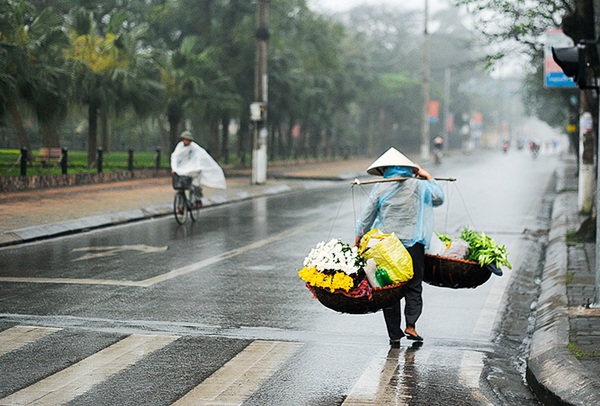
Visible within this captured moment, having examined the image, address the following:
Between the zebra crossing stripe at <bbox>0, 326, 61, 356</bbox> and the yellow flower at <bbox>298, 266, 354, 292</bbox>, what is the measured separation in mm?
2530

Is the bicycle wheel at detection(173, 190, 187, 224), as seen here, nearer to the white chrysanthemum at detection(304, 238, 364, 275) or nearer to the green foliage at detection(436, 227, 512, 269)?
the green foliage at detection(436, 227, 512, 269)

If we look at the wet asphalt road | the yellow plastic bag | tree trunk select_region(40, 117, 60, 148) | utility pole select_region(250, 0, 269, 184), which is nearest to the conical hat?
the yellow plastic bag

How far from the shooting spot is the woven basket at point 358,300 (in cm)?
762

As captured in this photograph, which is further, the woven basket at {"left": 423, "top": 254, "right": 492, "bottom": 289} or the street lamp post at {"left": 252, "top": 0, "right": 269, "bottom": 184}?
the street lamp post at {"left": 252, "top": 0, "right": 269, "bottom": 184}

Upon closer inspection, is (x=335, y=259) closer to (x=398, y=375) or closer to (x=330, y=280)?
(x=330, y=280)

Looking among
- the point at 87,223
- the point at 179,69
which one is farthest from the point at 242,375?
the point at 179,69

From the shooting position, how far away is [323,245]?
779 centimetres

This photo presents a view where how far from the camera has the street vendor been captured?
8406mm

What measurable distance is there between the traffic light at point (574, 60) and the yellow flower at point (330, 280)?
3486 mm

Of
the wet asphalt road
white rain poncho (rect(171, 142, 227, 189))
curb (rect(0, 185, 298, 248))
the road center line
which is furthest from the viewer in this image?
white rain poncho (rect(171, 142, 227, 189))

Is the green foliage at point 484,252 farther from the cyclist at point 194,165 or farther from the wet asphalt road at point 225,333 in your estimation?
the cyclist at point 194,165

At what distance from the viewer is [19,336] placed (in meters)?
8.54

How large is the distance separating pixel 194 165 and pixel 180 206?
0.86 metres

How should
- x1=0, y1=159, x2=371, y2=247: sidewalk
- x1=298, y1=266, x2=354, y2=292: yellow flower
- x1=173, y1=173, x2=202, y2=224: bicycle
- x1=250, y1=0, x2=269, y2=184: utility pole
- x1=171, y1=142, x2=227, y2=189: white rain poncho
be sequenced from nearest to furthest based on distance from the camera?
x1=298, y1=266, x2=354, y2=292: yellow flower
x1=0, y1=159, x2=371, y2=247: sidewalk
x1=173, y1=173, x2=202, y2=224: bicycle
x1=171, y1=142, x2=227, y2=189: white rain poncho
x1=250, y1=0, x2=269, y2=184: utility pole
